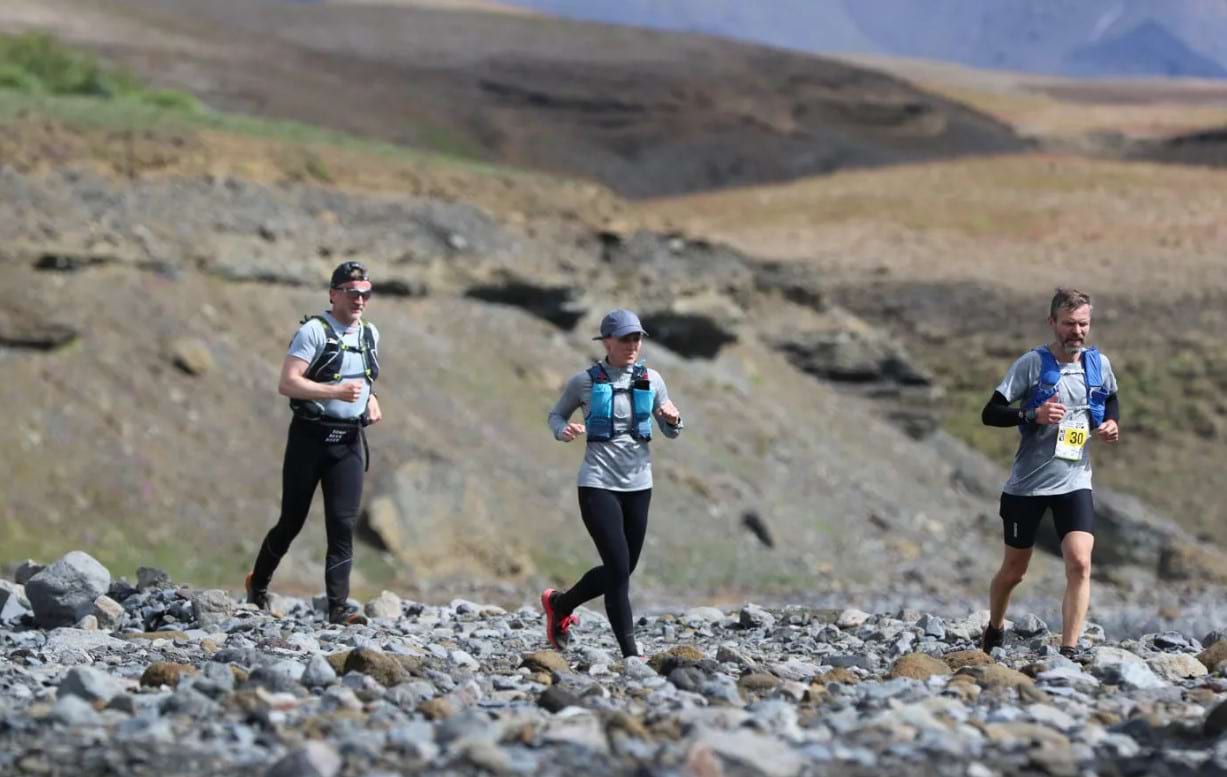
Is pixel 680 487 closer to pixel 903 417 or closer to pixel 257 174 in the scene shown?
pixel 257 174

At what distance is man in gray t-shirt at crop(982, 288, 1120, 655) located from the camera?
9578 millimetres

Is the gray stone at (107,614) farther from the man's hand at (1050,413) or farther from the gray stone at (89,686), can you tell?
the man's hand at (1050,413)

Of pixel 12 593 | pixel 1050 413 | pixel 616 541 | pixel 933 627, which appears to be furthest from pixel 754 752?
Answer: pixel 12 593

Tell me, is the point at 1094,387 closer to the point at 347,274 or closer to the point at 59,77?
the point at 347,274

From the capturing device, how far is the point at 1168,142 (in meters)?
87.2

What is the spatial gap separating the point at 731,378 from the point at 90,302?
1097 centimetres

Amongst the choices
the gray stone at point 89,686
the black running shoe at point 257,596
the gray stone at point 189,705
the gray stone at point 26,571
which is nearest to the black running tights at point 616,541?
the gray stone at point 189,705

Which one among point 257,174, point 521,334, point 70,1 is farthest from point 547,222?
point 70,1

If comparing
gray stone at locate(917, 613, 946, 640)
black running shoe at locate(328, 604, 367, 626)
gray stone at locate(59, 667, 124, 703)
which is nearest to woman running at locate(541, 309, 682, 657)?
black running shoe at locate(328, 604, 367, 626)

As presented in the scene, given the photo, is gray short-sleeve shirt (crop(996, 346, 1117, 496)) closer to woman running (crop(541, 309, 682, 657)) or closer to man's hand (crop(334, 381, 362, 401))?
woman running (crop(541, 309, 682, 657))

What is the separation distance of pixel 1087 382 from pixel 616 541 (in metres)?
2.59

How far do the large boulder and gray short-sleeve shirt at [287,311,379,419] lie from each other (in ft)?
6.66

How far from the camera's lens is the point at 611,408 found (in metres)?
9.49

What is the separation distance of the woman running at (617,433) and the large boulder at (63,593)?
3651mm
